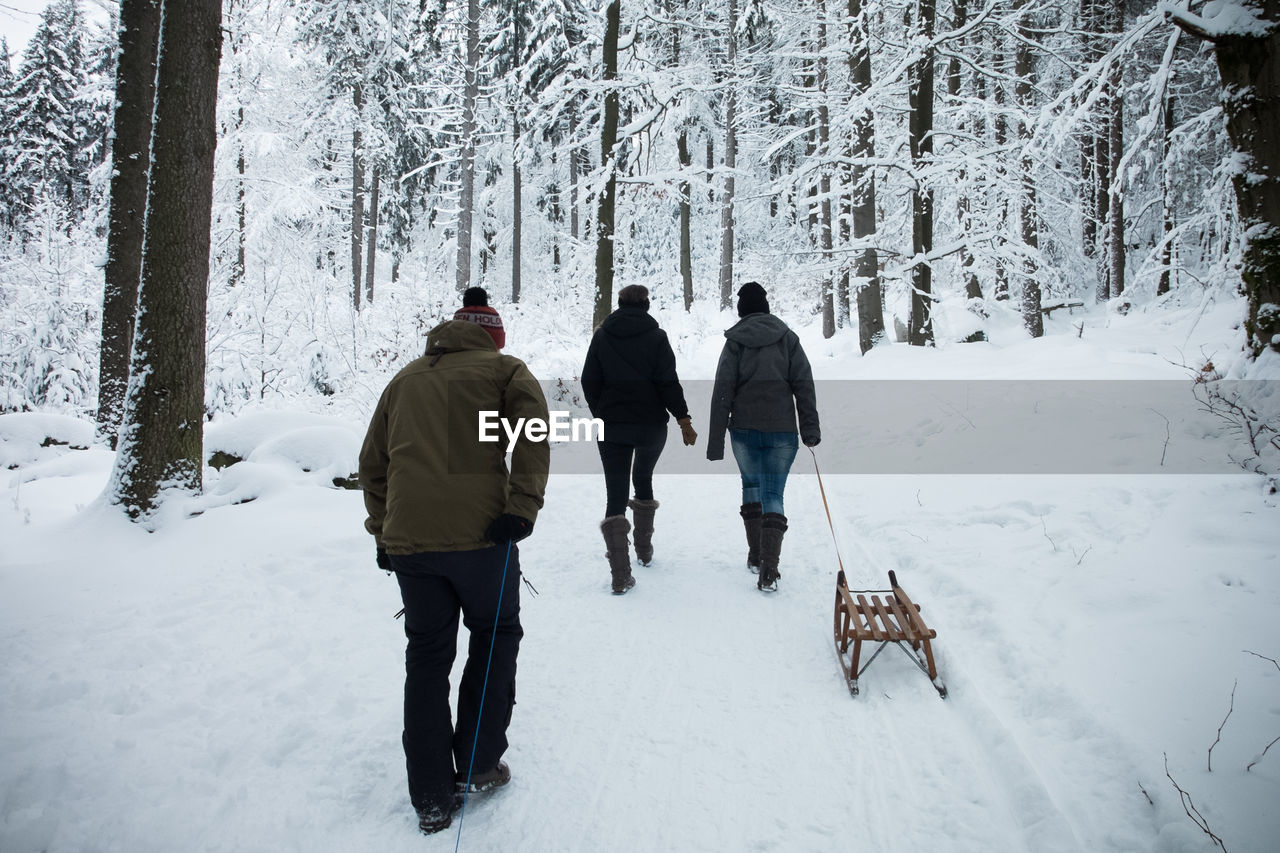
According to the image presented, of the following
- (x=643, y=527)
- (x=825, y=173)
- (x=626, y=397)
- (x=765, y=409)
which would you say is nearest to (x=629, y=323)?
(x=626, y=397)

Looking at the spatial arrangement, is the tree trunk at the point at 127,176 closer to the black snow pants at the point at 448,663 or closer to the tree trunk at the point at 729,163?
the black snow pants at the point at 448,663

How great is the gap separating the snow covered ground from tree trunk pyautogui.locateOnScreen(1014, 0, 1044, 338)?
6387mm

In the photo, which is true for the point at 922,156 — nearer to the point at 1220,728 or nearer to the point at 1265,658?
the point at 1265,658

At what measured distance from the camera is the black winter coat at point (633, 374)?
16.8 ft

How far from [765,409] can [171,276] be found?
5096 millimetres

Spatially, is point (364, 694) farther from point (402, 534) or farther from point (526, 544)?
point (526, 544)

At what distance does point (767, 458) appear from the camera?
507cm

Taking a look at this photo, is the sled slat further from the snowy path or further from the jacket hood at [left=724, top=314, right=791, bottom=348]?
the jacket hood at [left=724, top=314, right=791, bottom=348]

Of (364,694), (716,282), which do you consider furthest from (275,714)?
(716,282)

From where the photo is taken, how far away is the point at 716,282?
2927 cm

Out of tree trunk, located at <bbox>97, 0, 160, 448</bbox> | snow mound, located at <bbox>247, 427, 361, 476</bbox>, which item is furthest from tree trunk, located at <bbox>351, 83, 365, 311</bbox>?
snow mound, located at <bbox>247, 427, 361, 476</bbox>

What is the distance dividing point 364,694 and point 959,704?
3.20 m

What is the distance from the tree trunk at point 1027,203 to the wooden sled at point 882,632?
8636mm

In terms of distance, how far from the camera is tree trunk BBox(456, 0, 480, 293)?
1725 cm
